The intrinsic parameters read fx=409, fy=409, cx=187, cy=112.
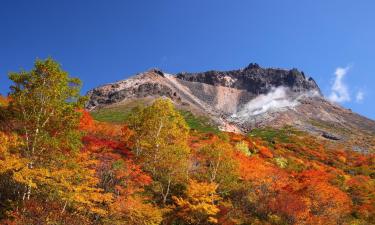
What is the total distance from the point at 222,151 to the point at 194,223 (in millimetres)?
9289

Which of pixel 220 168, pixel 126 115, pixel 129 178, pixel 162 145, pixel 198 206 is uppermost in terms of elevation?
pixel 126 115

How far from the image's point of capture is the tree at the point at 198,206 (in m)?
39.5

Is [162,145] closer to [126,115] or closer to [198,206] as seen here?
[198,206]

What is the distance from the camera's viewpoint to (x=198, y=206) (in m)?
39.3

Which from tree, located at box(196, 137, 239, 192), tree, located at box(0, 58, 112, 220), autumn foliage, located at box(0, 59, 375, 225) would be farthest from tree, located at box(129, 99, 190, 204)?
tree, located at box(0, 58, 112, 220)

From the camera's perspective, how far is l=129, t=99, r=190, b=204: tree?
44531mm

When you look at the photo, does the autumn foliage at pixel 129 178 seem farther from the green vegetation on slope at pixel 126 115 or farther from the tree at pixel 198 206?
the green vegetation on slope at pixel 126 115

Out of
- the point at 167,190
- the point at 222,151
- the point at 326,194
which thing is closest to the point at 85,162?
the point at 167,190

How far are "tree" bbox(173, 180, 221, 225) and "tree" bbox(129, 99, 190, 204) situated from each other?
243 centimetres

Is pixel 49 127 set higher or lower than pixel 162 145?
lower

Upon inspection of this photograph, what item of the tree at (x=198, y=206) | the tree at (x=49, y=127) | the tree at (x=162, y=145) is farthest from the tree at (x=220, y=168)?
the tree at (x=49, y=127)

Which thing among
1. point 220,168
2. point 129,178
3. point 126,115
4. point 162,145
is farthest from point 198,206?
point 126,115

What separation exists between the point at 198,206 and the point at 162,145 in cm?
961

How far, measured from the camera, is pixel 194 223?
41.2 metres
